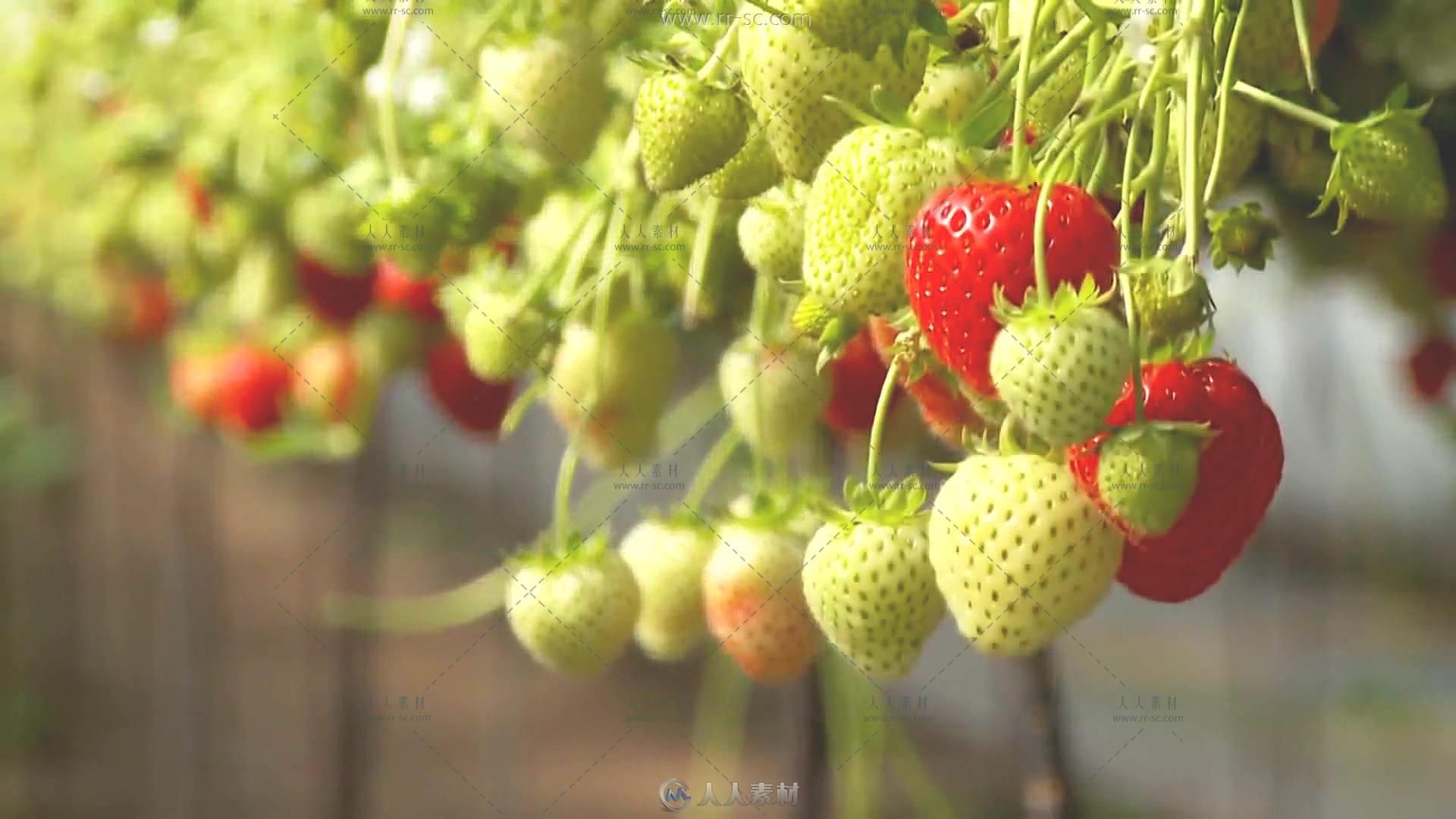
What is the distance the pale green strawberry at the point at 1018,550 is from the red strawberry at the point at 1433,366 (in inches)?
24.7

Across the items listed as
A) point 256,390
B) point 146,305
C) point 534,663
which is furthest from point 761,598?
point 534,663

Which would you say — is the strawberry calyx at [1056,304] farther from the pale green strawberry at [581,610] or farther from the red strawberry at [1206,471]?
the pale green strawberry at [581,610]

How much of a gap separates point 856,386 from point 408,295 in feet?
1.31

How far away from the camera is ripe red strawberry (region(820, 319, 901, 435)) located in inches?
18.1

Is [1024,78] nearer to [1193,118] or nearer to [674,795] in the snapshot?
[1193,118]

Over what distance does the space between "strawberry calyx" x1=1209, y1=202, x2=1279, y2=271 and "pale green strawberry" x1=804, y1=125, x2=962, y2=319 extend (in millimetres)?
81

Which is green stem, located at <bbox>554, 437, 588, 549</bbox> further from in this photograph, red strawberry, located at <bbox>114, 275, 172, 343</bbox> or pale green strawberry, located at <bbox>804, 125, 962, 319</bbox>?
red strawberry, located at <bbox>114, 275, 172, 343</bbox>

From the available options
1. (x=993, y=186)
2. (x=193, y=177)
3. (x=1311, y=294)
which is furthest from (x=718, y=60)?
(x=1311, y=294)

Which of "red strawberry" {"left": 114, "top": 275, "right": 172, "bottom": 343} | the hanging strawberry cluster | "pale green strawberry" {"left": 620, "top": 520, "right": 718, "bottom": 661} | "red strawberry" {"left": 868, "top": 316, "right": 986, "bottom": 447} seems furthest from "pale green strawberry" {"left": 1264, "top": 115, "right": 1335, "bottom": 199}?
"red strawberry" {"left": 114, "top": 275, "right": 172, "bottom": 343}

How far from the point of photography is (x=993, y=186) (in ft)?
0.96

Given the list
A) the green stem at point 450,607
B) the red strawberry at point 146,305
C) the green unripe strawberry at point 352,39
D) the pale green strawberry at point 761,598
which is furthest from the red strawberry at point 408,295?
the red strawberry at point 146,305

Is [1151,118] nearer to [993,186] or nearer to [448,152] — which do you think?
[993,186]

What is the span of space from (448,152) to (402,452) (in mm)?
2045

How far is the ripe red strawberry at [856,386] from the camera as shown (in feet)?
1.51
